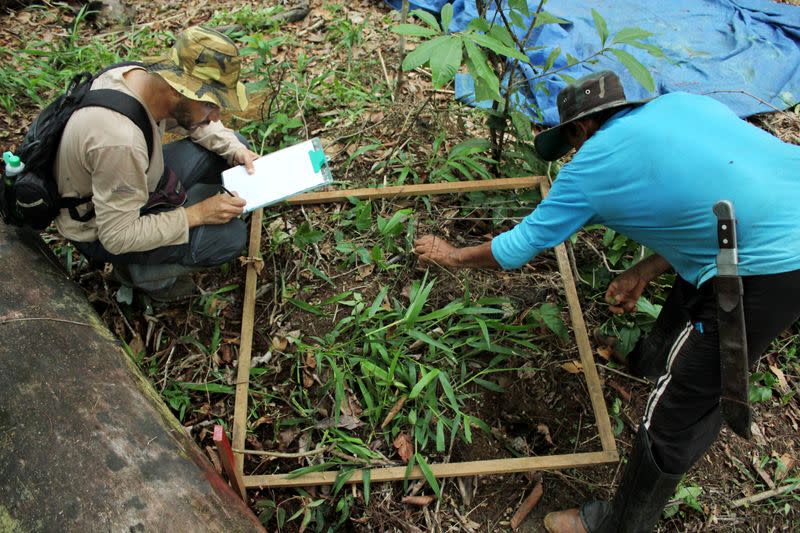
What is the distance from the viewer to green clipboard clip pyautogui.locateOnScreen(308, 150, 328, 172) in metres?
2.83

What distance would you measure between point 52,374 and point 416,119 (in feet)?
8.48

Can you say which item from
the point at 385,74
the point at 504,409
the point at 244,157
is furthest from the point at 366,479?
the point at 385,74

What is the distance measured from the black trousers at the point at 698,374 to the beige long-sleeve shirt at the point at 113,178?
2046mm

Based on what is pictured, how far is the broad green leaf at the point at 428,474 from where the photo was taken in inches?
92.2

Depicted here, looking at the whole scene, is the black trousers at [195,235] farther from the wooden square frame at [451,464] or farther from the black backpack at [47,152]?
the black backpack at [47,152]

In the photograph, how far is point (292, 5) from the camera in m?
4.84

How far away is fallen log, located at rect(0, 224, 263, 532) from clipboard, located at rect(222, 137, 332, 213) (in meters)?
0.94

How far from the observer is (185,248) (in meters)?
2.71

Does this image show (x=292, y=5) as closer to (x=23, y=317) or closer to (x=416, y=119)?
(x=416, y=119)

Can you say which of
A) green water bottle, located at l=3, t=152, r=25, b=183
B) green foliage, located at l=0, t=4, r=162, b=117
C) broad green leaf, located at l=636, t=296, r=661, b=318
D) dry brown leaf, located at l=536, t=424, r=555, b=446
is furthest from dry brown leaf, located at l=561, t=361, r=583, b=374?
green foliage, located at l=0, t=4, r=162, b=117

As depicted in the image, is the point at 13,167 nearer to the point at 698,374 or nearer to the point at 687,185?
the point at 687,185

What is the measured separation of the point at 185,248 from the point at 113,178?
0.56 meters

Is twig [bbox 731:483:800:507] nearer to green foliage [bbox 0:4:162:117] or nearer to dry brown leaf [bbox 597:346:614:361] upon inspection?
dry brown leaf [bbox 597:346:614:361]

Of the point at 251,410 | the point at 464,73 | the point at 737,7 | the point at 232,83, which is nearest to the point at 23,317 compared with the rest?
the point at 251,410
